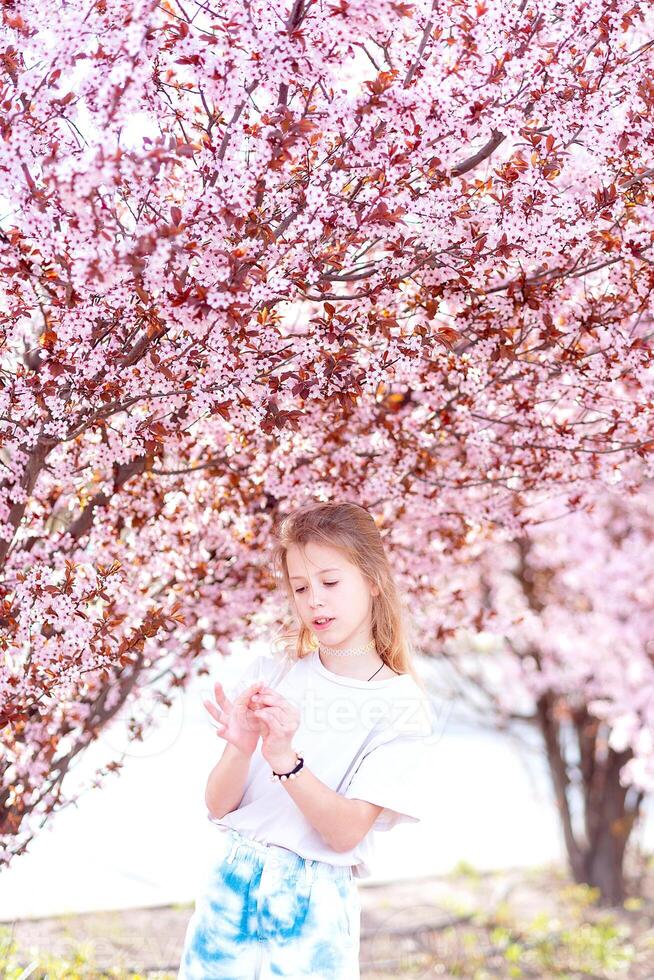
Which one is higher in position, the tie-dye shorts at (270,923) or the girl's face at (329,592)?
the girl's face at (329,592)

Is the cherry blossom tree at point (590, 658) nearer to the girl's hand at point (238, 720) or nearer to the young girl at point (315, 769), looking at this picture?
the young girl at point (315, 769)

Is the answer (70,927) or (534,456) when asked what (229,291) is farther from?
(70,927)

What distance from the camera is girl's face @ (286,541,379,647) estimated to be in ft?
7.18

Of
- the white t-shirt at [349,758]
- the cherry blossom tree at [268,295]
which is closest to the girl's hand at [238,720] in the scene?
the white t-shirt at [349,758]

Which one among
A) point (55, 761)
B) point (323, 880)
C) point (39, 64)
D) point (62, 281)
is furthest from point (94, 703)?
point (39, 64)

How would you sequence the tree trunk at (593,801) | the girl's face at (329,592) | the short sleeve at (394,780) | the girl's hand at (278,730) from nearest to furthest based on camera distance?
the girl's hand at (278,730) → the short sleeve at (394,780) → the girl's face at (329,592) → the tree trunk at (593,801)

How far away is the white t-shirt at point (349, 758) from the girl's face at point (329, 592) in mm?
106

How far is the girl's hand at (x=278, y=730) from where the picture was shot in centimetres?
189

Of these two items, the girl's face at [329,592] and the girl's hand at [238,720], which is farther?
the girl's face at [329,592]

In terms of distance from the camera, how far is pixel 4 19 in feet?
6.48

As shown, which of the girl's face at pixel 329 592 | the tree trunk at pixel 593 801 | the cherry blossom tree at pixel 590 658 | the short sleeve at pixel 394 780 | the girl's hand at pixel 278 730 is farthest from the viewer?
the tree trunk at pixel 593 801

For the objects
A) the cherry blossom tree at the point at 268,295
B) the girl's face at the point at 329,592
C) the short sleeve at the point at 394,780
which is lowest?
the short sleeve at the point at 394,780

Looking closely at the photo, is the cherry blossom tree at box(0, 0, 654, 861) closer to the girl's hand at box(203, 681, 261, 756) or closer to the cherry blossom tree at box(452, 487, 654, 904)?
the girl's hand at box(203, 681, 261, 756)

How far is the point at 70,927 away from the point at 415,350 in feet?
12.2
